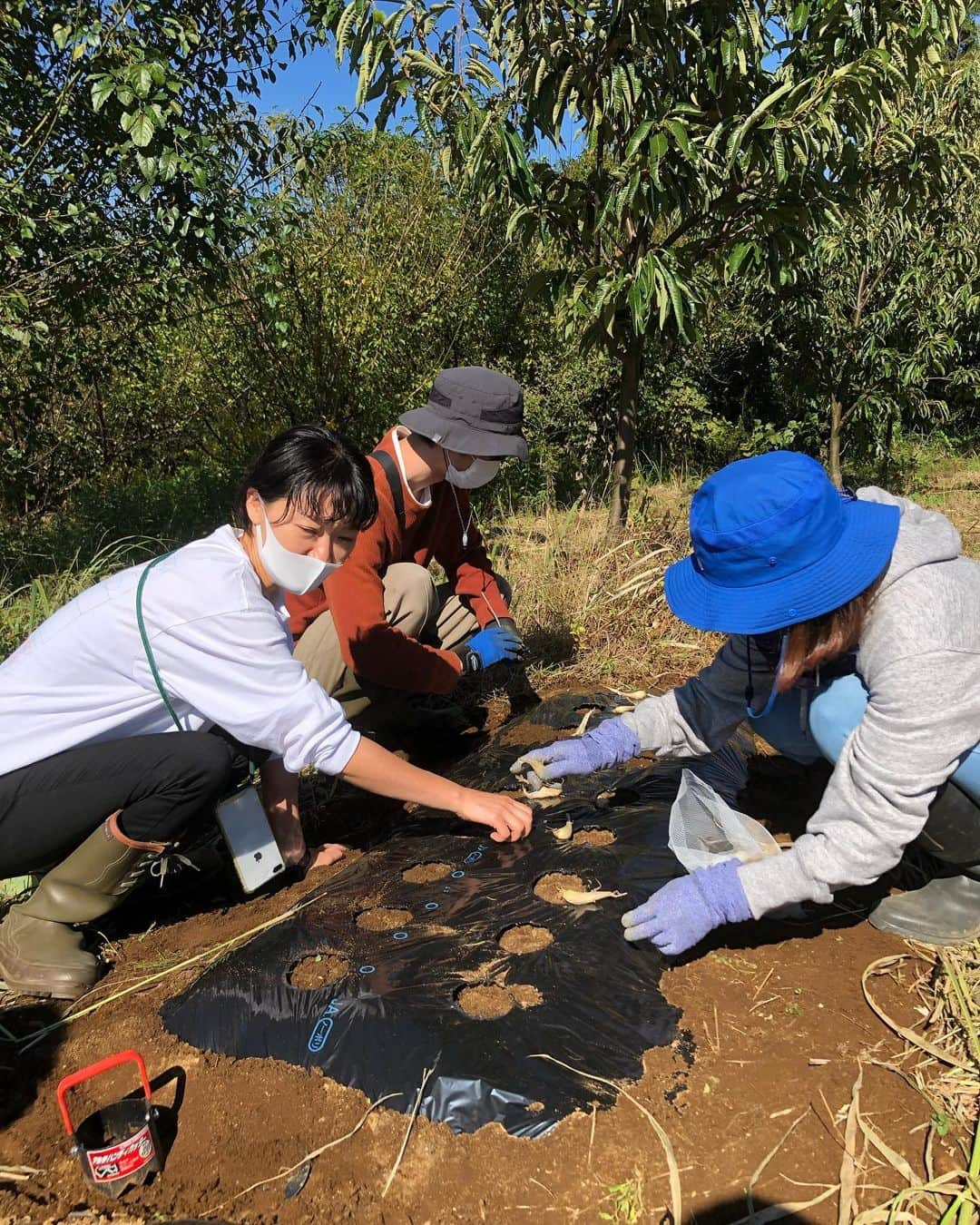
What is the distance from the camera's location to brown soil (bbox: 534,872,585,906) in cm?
175

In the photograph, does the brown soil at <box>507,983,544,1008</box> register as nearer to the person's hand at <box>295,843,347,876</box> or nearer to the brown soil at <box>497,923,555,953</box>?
the brown soil at <box>497,923,555,953</box>

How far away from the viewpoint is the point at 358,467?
1.68 meters

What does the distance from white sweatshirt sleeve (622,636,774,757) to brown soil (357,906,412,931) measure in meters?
0.66

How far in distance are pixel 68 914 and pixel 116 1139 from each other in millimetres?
550

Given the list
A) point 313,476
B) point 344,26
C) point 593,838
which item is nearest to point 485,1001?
point 593,838

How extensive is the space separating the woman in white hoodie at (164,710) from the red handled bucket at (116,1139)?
0.46 meters

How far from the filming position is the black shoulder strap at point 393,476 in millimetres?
Answer: 2477

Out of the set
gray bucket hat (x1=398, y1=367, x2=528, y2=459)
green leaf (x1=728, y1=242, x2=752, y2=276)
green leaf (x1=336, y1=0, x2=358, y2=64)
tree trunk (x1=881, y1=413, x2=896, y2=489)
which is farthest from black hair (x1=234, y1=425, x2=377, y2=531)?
tree trunk (x1=881, y1=413, x2=896, y2=489)

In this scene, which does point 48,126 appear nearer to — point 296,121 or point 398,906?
point 296,121

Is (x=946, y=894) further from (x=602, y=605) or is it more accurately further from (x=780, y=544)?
(x=602, y=605)

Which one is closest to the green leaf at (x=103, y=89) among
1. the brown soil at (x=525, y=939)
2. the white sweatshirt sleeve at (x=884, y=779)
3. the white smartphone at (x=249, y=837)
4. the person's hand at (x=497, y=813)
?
the white smartphone at (x=249, y=837)

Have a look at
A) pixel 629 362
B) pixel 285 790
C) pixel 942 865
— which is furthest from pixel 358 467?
pixel 629 362

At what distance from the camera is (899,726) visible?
1.33 metres

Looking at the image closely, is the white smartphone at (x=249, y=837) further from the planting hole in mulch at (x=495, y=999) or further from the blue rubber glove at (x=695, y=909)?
the blue rubber glove at (x=695, y=909)
